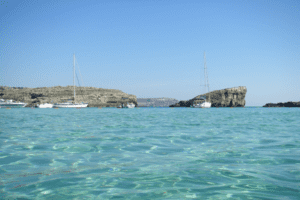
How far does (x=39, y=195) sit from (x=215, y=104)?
431ft

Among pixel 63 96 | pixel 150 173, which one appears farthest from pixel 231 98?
pixel 150 173

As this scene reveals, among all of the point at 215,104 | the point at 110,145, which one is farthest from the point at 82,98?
the point at 110,145

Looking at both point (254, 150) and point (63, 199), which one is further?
point (254, 150)

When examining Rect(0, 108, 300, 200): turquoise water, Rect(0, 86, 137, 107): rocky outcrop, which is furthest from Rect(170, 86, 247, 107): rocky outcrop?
Rect(0, 108, 300, 200): turquoise water

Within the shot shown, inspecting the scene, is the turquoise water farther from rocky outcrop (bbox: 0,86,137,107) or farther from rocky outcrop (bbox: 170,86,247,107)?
rocky outcrop (bbox: 170,86,247,107)

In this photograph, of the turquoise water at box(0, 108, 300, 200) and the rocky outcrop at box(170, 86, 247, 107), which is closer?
the turquoise water at box(0, 108, 300, 200)

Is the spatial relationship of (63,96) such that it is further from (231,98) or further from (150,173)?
(150,173)

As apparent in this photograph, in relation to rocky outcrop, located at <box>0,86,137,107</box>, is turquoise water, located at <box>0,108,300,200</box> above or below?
below

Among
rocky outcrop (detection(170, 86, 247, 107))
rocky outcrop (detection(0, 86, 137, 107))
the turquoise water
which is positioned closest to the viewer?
the turquoise water

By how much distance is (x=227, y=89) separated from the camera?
128500 mm

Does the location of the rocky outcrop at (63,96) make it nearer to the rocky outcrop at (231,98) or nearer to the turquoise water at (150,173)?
the rocky outcrop at (231,98)

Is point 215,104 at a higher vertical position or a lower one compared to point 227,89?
lower

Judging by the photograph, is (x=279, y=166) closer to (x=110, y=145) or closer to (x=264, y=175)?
(x=264, y=175)

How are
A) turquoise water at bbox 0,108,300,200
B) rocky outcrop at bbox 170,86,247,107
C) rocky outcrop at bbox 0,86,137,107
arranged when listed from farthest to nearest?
rocky outcrop at bbox 170,86,247,107
rocky outcrop at bbox 0,86,137,107
turquoise water at bbox 0,108,300,200
